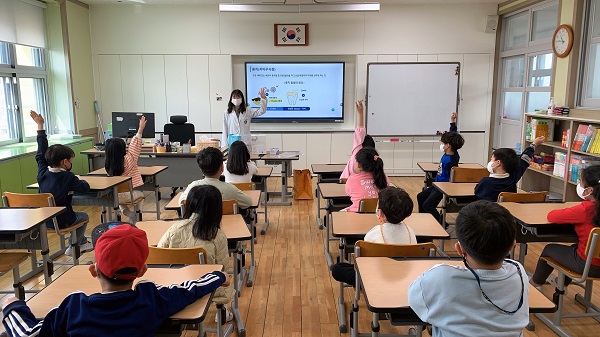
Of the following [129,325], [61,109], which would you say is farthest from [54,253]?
[61,109]

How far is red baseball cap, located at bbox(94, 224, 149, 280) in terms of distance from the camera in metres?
→ 1.43

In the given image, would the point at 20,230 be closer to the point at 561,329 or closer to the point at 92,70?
the point at 561,329

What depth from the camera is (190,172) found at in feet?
19.7

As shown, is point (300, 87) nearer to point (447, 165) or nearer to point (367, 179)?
point (447, 165)

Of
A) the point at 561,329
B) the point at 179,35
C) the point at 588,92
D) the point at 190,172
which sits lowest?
the point at 561,329

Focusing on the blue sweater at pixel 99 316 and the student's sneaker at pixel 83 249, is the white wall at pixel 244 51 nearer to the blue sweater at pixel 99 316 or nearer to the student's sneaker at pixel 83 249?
the student's sneaker at pixel 83 249

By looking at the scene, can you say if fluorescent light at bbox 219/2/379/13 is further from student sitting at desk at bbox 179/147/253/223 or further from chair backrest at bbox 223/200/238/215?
chair backrest at bbox 223/200/238/215

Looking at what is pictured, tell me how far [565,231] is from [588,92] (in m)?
3.53

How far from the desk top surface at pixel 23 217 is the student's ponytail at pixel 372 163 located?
2266 mm

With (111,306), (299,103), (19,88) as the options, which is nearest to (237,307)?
(111,306)

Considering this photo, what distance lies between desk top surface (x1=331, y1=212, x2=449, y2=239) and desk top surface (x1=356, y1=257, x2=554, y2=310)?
1.66ft

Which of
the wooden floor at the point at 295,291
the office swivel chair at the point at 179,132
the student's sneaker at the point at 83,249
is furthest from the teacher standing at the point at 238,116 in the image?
the student's sneaker at the point at 83,249

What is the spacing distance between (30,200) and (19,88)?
367cm

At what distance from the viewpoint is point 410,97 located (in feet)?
25.6
